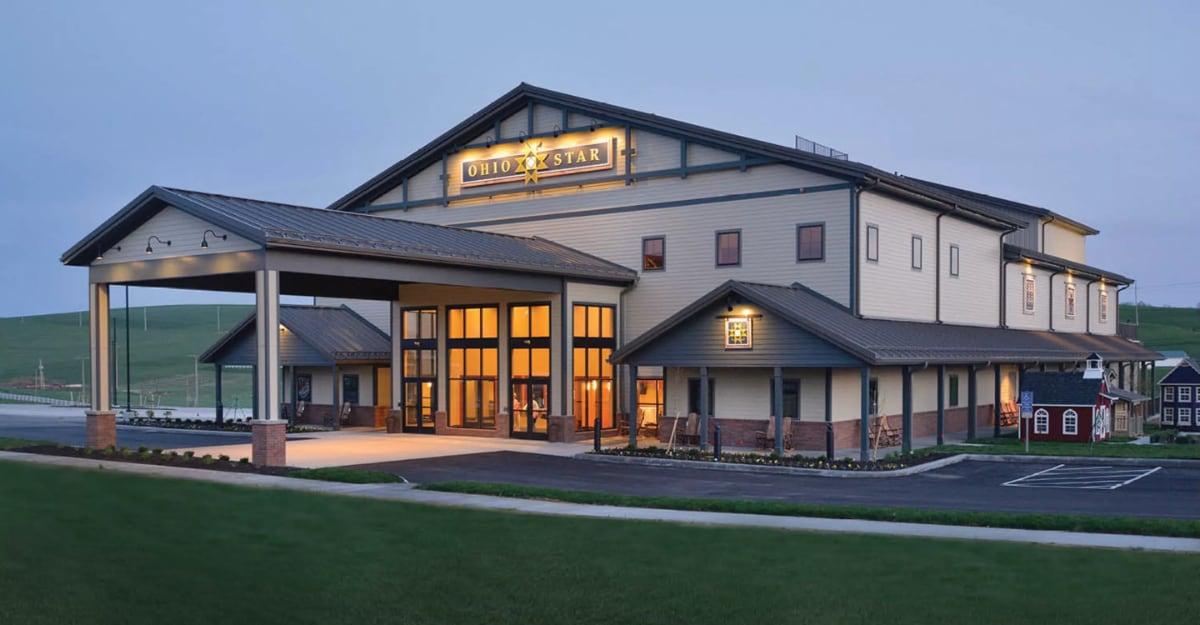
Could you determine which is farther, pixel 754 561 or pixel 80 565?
pixel 754 561

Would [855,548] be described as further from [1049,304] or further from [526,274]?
[1049,304]

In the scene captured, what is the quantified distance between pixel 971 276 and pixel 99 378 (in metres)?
30.5

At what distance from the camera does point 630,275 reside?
124 feet

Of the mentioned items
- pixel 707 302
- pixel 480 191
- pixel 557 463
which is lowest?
pixel 557 463

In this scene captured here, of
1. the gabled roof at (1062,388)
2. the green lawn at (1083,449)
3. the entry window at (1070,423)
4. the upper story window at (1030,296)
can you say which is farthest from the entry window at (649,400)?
the upper story window at (1030,296)

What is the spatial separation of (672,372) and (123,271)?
1650 cm

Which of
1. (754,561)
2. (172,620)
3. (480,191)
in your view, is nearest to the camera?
(172,620)

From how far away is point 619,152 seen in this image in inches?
1519

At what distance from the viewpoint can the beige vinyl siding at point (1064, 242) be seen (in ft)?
181

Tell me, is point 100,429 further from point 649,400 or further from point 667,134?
point 667,134

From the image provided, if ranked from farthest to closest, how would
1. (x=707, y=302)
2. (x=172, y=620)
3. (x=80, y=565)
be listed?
(x=707, y=302) → (x=80, y=565) → (x=172, y=620)

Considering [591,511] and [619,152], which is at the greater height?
[619,152]

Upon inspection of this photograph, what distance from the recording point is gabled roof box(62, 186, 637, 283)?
27.8m

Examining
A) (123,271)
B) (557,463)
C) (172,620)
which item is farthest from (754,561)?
(123,271)
